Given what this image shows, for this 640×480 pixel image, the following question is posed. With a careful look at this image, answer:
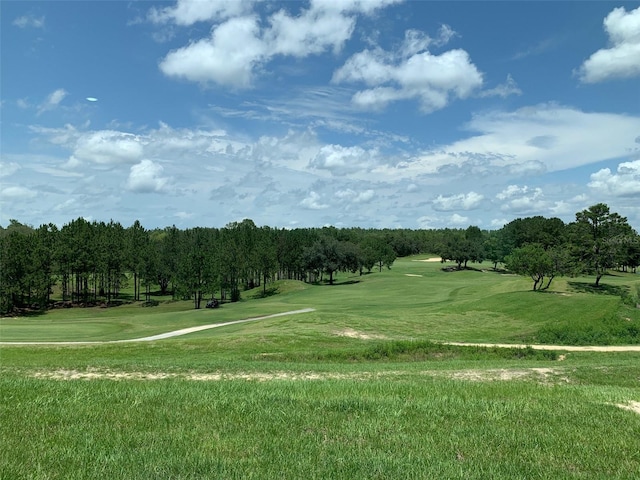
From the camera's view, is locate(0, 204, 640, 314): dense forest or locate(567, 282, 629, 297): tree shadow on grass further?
locate(0, 204, 640, 314): dense forest

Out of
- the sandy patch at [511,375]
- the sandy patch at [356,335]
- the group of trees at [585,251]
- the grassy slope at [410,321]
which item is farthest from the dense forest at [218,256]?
the sandy patch at [511,375]

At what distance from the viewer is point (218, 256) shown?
9494 cm

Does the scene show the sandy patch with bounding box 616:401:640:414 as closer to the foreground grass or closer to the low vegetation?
the low vegetation

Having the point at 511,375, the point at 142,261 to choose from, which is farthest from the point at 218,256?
the point at 511,375

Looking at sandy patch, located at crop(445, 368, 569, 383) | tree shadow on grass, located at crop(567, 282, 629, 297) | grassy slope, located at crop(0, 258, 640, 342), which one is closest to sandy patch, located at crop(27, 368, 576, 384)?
sandy patch, located at crop(445, 368, 569, 383)

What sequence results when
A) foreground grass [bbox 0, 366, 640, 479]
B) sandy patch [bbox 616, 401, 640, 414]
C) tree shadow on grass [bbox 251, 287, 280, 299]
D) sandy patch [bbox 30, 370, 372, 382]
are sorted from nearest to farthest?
foreground grass [bbox 0, 366, 640, 479], sandy patch [bbox 616, 401, 640, 414], sandy patch [bbox 30, 370, 372, 382], tree shadow on grass [bbox 251, 287, 280, 299]

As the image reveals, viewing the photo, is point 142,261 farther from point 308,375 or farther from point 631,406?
→ point 631,406

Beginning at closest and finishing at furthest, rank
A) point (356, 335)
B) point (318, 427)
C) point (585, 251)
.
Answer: point (318, 427), point (356, 335), point (585, 251)

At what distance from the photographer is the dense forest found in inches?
2420

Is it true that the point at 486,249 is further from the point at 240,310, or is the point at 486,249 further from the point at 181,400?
the point at 181,400

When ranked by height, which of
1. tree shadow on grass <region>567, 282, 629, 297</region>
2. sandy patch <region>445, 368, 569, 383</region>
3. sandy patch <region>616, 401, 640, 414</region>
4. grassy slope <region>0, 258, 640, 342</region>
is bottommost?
grassy slope <region>0, 258, 640, 342</region>

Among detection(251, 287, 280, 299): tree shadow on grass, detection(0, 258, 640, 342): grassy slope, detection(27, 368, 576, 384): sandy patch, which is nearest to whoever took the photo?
detection(27, 368, 576, 384): sandy patch

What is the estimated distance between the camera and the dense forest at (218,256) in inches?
2420

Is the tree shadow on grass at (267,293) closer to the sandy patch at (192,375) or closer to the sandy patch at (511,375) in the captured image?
the sandy patch at (192,375)
